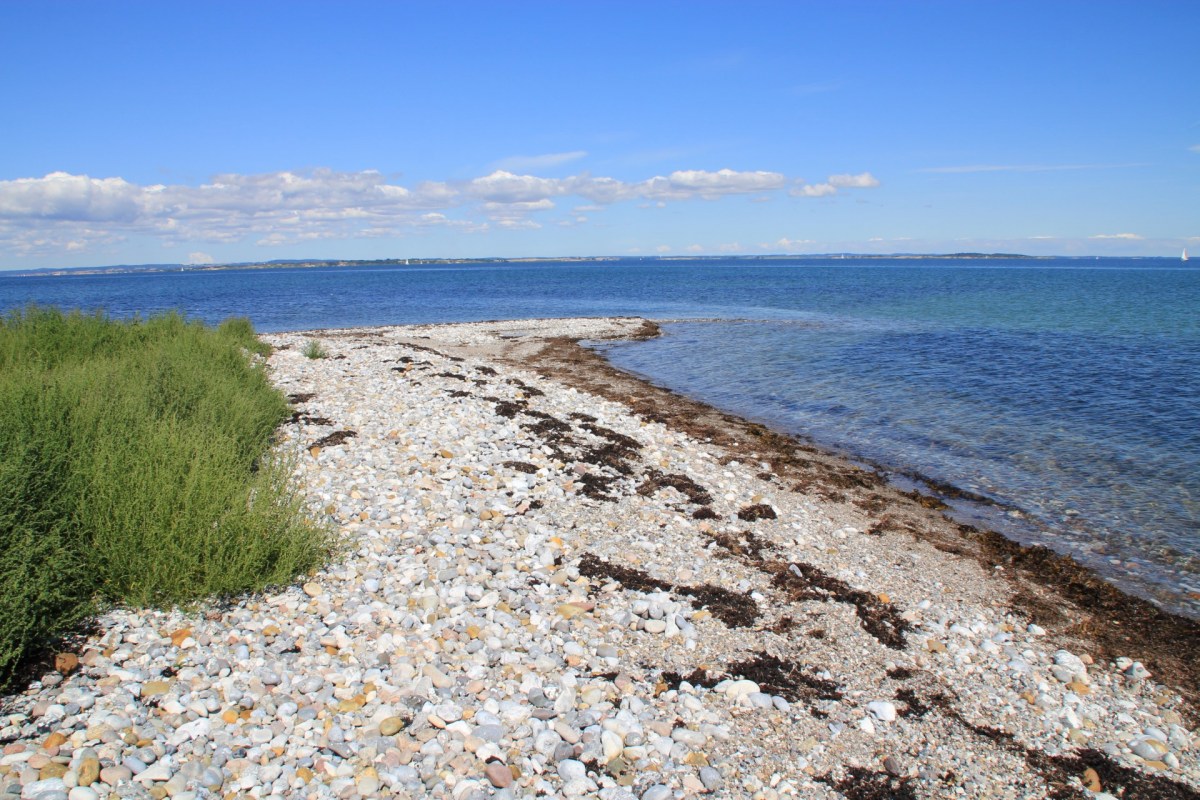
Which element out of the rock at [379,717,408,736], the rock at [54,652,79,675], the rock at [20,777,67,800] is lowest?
the rock at [379,717,408,736]

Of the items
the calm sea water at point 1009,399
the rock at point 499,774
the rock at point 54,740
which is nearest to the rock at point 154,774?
the rock at point 54,740

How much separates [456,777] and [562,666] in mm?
1659

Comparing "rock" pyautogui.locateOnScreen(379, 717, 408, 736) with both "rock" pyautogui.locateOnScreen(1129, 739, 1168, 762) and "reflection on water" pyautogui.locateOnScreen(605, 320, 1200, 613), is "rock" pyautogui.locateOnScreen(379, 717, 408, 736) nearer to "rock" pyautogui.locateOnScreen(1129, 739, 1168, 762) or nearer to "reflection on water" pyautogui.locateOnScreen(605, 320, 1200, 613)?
"rock" pyautogui.locateOnScreen(1129, 739, 1168, 762)

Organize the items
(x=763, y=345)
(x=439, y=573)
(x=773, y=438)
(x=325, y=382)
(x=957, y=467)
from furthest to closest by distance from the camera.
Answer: (x=763, y=345) < (x=325, y=382) < (x=773, y=438) < (x=957, y=467) < (x=439, y=573)

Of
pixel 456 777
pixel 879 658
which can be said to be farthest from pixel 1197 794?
pixel 456 777

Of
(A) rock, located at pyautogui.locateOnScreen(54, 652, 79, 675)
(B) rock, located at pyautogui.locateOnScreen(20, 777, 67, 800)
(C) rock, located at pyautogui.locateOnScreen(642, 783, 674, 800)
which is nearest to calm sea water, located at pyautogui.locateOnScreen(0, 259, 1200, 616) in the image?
(C) rock, located at pyautogui.locateOnScreen(642, 783, 674, 800)

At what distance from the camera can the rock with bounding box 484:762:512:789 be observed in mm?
4934

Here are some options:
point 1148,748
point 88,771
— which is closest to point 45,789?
point 88,771

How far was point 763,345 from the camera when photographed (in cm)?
3447

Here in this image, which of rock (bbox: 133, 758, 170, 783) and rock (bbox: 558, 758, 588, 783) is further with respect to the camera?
rock (bbox: 558, 758, 588, 783)

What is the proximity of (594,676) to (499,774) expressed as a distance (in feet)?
5.06

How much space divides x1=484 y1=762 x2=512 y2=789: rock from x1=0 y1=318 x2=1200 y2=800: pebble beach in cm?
2

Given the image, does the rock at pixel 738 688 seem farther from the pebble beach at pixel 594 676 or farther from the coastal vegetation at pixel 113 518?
the coastal vegetation at pixel 113 518

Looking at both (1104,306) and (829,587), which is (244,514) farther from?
(1104,306)
